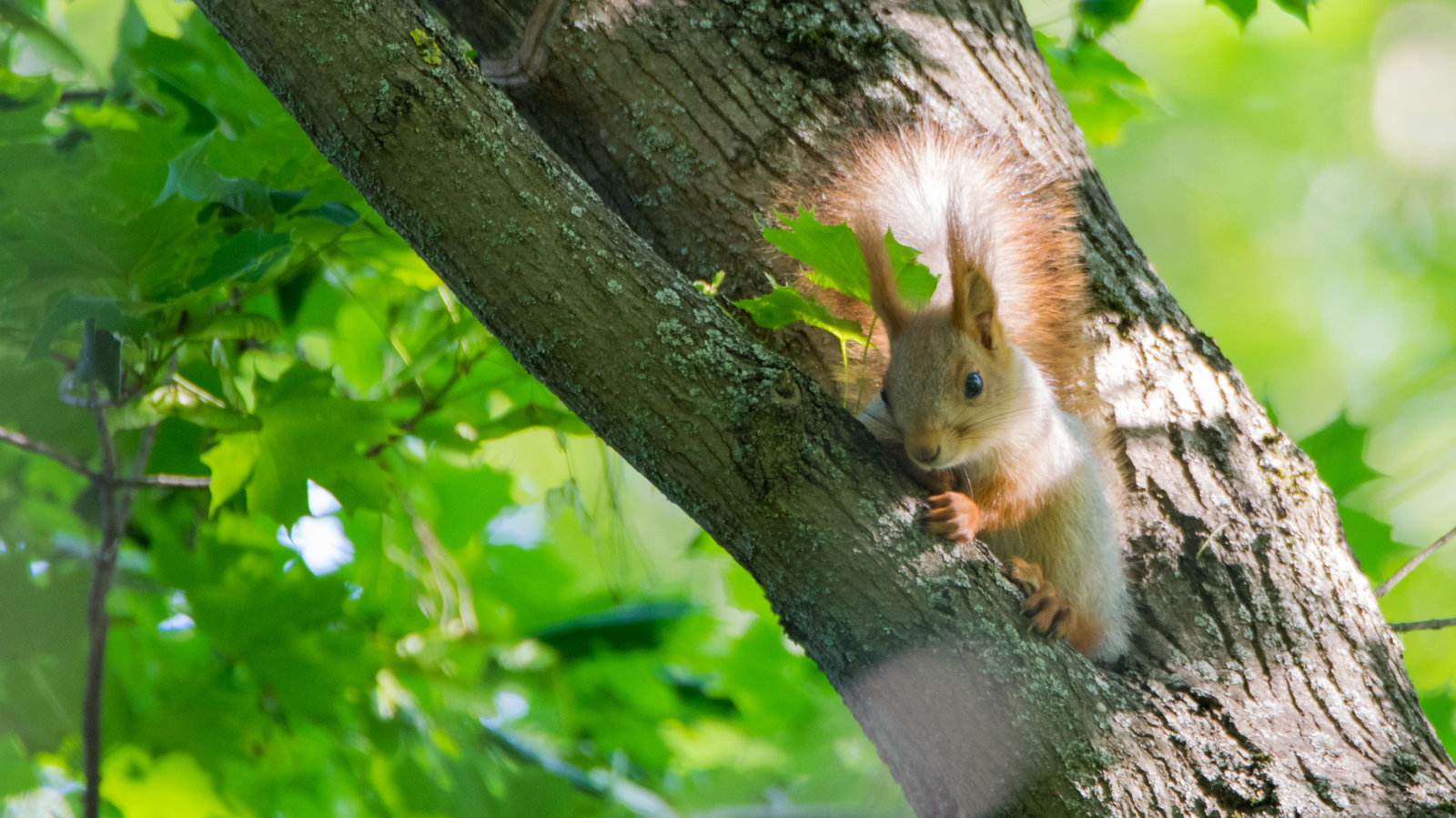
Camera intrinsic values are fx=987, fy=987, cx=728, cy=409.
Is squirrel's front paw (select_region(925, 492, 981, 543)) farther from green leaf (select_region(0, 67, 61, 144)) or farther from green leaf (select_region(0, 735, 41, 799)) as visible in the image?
green leaf (select_region(0, 735, 41, 799))

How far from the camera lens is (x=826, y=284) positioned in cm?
150

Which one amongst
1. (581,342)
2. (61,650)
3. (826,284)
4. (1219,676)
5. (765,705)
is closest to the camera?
(581,342)

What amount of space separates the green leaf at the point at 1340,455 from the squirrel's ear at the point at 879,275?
102cm

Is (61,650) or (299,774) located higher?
(61,650)

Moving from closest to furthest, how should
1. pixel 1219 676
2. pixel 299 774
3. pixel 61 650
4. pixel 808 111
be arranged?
1. pixel 1219 676
2. pixel 808 111
3. pixel 61 650
4. pixel 299 774

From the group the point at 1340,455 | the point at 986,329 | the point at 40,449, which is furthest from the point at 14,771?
the point at 1340,455

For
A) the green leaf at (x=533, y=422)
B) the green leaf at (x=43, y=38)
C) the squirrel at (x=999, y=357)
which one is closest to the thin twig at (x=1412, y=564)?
the squirrel at (x=999, y=357)

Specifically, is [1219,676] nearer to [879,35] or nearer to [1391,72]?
[879,35]

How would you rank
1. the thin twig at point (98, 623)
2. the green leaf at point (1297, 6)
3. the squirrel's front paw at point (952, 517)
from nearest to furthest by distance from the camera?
the squirrel's front paw at point (952, 517) < the thin twig at point (98, 623) < the green leaf at point (1297, 6)

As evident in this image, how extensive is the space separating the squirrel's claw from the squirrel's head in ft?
0.84

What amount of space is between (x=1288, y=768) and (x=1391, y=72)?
12.3 meters

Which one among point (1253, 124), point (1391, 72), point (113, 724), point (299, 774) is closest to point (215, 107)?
point (113, 724)

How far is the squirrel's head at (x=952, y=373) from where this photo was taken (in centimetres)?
187

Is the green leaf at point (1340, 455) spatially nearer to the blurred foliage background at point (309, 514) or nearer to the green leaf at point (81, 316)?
the blurred foliage background at point (309, 514)
